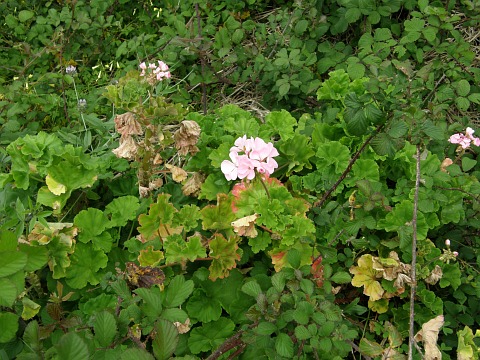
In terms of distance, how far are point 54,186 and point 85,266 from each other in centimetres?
32

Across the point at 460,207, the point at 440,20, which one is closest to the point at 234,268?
the point at 460,207

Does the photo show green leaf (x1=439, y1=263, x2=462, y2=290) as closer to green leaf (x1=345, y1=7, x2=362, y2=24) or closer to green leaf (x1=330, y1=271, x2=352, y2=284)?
green leaf (x1=330, y1=271, x2=352, y2=284)

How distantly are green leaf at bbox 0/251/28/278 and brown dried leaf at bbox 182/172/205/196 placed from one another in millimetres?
1004

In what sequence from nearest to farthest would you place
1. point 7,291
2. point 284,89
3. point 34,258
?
point 7,291
point 34,258
point 284,89

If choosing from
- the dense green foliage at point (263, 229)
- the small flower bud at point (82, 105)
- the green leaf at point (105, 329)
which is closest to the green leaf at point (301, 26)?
the dense green foliage at point (263, 229)

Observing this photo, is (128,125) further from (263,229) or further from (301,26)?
(301,26)

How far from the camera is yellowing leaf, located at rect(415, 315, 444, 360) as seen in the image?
4.74 feet

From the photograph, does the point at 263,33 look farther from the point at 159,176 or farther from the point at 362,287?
the point at 362,287

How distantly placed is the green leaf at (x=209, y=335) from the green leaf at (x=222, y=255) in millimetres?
160

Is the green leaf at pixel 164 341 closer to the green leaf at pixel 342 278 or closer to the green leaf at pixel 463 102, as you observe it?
the green leaf at pixel 342 278

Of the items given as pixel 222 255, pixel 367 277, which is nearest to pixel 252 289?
pixel 222 255

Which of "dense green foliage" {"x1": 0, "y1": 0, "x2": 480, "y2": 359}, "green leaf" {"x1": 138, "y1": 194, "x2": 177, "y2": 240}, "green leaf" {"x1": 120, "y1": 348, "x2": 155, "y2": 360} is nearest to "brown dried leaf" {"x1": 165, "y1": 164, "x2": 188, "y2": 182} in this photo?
"dense green foliage" {"x1": 0, "y1": 0, "x2": 480, "y2": 359}

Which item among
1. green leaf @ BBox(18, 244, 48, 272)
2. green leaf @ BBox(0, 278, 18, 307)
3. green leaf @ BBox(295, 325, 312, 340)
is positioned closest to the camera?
green leaf @ BBox(0, 278, 18, 307)

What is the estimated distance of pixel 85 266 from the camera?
1.81 metres
